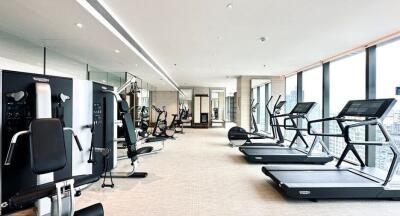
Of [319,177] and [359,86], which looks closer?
[319,177]

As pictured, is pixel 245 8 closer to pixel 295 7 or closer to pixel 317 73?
pixel 295 7

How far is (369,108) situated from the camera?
12.6ft

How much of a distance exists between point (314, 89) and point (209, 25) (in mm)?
5188

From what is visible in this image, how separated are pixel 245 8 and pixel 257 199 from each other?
2.69m

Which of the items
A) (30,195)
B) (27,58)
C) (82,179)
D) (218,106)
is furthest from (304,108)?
(218,106)

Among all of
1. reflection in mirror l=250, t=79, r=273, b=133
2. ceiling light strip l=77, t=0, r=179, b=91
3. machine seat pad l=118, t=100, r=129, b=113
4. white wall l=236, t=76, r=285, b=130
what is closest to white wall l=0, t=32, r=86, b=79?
ceiling light strip l=77, t=0, r=179, b=91

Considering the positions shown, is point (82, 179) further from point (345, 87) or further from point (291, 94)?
point (291, 94)

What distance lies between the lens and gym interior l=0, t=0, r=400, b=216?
2725 mm

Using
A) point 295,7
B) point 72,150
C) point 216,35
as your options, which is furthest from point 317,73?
point 72,150

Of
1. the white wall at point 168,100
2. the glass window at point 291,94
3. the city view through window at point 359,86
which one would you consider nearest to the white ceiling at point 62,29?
the city view through window at point 359,86

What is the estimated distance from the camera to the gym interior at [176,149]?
272 centimetres

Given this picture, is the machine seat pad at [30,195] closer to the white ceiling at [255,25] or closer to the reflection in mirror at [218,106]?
the white ceiling at [255,25]

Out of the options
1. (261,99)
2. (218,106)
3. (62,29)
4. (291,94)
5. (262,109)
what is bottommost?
(262,109)

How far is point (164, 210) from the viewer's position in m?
2.95
